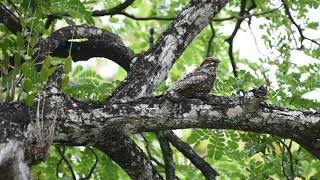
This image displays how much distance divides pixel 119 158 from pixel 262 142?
3.13ft

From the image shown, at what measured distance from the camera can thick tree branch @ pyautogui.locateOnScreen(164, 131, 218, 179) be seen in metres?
3.26

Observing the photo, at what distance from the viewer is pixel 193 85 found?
2.80 meters

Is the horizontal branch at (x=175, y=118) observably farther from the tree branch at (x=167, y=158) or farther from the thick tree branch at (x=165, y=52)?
the tree branch at (x=167, y=158)

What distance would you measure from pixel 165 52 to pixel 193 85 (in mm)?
245

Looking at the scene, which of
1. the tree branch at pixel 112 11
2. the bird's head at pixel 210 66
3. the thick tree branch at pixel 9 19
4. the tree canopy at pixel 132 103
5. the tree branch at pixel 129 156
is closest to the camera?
the tree canopy at pixel 132 103

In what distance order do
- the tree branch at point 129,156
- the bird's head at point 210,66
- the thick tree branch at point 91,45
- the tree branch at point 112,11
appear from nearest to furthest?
the tree branch at point 129,156
the thick tree branch at point 91,45
the bird's head at point 210,66
the tree branch at point 112,11

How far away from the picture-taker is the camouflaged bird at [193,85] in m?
2.59

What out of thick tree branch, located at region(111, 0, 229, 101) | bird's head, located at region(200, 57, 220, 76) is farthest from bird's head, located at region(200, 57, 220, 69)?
thick tree branch, located at region(111, 0, 229, 101)

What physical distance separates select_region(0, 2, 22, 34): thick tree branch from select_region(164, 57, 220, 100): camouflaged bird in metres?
1.11

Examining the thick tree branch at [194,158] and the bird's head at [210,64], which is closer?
the thick tree branch at [194,158]

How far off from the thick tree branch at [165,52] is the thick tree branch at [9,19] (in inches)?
37.1

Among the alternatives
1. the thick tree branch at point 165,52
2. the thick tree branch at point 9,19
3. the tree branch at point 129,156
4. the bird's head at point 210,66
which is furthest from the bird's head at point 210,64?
the thick tree branch at point 9,19

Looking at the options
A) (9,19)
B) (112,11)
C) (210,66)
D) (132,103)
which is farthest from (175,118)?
(112,11)

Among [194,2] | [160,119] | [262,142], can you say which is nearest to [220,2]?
[194,2]
